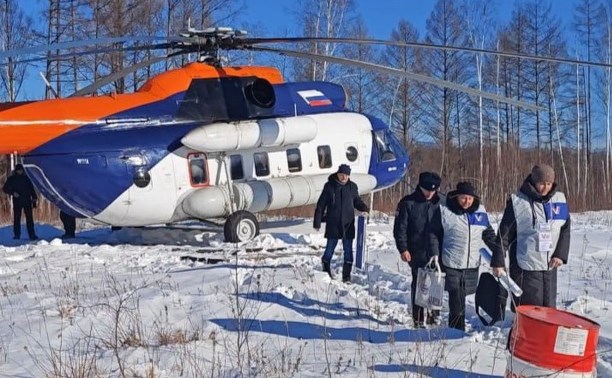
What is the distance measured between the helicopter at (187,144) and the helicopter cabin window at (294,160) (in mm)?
19

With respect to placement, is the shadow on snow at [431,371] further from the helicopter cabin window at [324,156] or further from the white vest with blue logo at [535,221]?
the helicopter cabin window at [324,156]

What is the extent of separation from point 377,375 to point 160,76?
8.52 meters

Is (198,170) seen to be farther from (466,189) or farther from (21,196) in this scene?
(466,189)

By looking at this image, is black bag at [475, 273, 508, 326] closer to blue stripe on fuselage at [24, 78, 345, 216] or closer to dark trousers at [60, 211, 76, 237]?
blue stripe on fuselage at [24, 78, 345, 216]

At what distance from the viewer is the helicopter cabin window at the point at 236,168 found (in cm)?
1254

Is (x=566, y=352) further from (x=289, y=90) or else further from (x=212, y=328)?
(x=289, y=90)

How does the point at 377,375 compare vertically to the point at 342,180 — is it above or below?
below

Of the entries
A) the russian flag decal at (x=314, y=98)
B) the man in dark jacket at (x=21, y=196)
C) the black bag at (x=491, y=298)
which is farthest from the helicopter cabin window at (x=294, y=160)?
the black bag at (x=491, y=298)

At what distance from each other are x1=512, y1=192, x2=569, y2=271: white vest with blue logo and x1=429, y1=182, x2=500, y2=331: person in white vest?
452mm

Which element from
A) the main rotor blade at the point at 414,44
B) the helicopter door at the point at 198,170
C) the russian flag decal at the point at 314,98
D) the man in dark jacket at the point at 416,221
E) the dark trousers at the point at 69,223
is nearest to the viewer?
the man in dark jacket at the point at 416,221

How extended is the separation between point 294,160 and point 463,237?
7.34 m

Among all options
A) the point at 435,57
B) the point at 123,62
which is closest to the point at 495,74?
the point at 435,57

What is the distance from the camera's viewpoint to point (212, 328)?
19.4ft

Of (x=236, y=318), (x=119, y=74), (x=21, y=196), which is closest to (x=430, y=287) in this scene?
(x=236, y=318)
